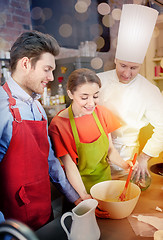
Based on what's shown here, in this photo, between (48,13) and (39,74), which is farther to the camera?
(48,13)

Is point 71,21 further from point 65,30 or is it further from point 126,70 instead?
point 126,70

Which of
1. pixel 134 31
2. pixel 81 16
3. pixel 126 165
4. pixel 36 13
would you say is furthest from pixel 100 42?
pixel 126 165

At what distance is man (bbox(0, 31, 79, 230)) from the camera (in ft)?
2.74

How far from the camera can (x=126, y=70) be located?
120 centimetres

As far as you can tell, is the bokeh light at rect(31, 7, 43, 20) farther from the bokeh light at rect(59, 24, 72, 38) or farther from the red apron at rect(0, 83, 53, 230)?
the red apron at rect(0, 83, 53, 230)

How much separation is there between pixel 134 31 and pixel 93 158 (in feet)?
2.28

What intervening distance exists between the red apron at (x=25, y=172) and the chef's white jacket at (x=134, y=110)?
1.52ft

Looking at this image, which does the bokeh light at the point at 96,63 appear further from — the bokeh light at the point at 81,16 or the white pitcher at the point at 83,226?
the white pitcher at the point at 83,226

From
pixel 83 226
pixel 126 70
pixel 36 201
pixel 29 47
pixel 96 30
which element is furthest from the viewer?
pixel 96 30

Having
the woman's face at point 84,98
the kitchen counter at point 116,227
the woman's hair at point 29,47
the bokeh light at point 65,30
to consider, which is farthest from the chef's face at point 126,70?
the kitchen counter at point 116,227

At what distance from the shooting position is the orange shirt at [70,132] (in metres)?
1.05

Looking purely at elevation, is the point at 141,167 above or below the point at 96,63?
below

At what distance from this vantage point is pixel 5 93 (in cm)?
85

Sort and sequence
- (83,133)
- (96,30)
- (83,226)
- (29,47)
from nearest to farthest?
(83,226) → (29,47) → (83,133) → (96,30)
